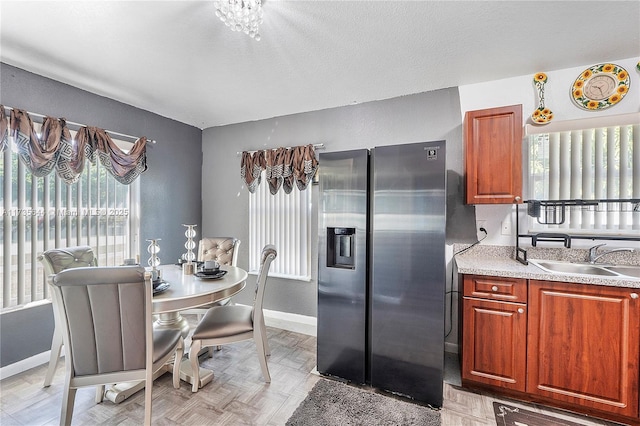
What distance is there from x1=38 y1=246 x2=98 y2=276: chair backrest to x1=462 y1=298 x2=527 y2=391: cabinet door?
3.05 meters

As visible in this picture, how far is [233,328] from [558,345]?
7.41 feet

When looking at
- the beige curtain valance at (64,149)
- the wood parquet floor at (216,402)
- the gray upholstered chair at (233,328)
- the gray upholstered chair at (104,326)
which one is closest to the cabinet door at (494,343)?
the wood parquet floor at (216,402)

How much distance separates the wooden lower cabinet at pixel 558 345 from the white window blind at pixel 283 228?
1850 millimetres

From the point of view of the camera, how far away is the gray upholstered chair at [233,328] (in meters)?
2.02

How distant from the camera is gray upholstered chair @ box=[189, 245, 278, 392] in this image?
2.02 metres

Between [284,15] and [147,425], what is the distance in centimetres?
257

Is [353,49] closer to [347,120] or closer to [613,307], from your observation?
[347,120]

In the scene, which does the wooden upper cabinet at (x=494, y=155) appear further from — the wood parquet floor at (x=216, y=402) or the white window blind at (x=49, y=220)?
the white window blind at (x=49, y=220)

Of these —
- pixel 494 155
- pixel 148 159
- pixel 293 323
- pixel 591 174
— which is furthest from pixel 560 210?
pixel 148 159

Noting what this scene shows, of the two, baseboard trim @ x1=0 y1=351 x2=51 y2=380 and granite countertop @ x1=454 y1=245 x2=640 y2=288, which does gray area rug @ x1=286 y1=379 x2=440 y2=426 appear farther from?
baseboard trim @ x1=0 y1=351 x2=51 y2=380

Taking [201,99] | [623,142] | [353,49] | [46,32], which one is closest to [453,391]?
[623,142]

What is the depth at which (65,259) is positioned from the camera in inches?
84.7

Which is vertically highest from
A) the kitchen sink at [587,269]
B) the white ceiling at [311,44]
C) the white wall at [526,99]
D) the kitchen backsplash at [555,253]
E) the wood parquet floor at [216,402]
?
the white ceiling at [311,44]

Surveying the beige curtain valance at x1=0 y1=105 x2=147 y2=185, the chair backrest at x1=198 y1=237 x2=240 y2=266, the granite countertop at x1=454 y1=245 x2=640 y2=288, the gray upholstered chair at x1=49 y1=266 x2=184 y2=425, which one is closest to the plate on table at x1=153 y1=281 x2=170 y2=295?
the gray upholstered chair at x1=49 y1=266 x2=184 y2=425
